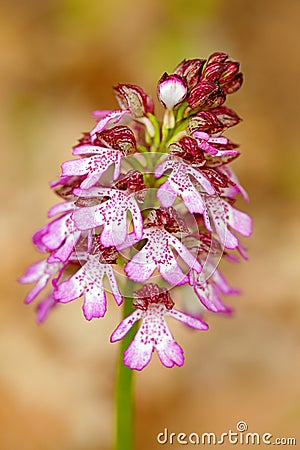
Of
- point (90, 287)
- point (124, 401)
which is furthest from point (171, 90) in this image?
point (124, 401)

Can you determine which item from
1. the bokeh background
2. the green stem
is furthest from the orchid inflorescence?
the bokeh background

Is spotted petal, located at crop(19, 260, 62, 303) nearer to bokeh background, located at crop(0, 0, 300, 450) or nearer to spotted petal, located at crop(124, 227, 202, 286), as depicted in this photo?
spotted petal, located at crop(124, 227, 202, 286)

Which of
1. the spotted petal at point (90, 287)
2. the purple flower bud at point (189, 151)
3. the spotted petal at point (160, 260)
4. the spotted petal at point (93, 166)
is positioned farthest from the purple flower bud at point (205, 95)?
the spotted petal at point (90, 287)

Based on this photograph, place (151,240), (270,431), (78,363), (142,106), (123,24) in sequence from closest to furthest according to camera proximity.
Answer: (151,240)
(142,106)
(270,431)
(78,363)
(123,24)

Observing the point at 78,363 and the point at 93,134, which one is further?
the point at 78,363

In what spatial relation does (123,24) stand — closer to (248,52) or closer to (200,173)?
(248,52)

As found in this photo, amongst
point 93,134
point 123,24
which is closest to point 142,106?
point 93,134
